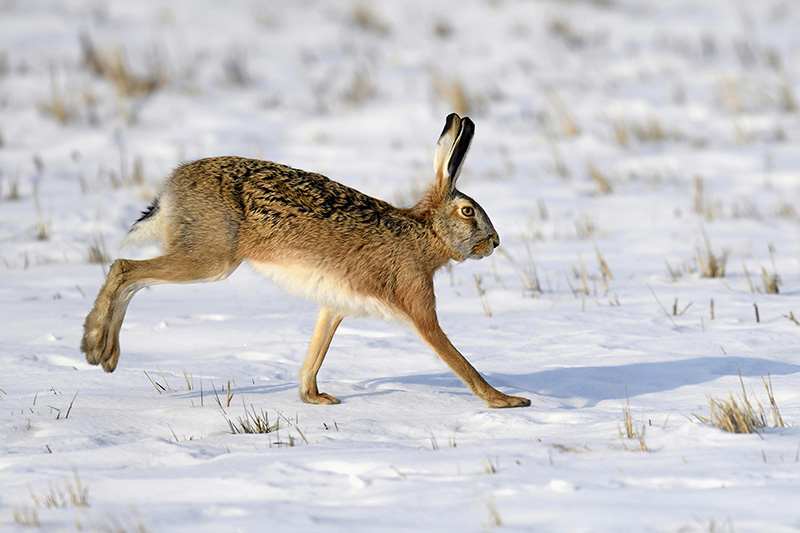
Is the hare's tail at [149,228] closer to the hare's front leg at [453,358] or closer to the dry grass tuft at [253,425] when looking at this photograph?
the dry grass tuft at [253,425]

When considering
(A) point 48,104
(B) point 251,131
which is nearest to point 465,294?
(B) point 251,131

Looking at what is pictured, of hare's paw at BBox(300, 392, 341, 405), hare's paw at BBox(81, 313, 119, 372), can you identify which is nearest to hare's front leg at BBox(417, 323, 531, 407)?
hare's paw at BBox(300, 392, 341, 405)

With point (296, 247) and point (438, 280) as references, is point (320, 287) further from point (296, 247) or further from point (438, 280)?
point (438, 280)

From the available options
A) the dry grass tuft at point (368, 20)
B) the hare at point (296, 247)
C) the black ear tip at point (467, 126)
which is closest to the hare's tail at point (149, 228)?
the hare at point (296, 247)

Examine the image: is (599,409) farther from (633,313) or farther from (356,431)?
(633,313)

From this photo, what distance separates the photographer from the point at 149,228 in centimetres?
511

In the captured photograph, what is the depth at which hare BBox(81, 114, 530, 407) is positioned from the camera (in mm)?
4828

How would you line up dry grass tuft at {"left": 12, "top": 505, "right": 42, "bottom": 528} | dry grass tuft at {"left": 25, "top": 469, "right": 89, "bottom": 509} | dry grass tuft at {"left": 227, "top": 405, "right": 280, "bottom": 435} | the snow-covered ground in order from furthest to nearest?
1. dry grass tuft at {"left": 227, "top": 405, "right": 280, "bottom": 435}
2. the snow-covered ground
3. dry grass tuft at {"left": 25, "top": 469, "right": 89, "bottom": 509}
4. dry grass tuft at {"left": 12, "top": 505, "right": 42, "bottom": 528}

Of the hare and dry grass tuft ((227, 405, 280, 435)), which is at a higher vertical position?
the hare

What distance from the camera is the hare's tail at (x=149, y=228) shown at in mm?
5047

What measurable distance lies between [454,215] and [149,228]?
153cm

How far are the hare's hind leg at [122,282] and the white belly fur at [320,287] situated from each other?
20 cm

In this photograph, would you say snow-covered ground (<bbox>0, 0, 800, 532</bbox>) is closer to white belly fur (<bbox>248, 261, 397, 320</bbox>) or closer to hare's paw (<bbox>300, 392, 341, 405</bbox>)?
hare's paw (<bbox>300, 392, 341, 405</bbox>)

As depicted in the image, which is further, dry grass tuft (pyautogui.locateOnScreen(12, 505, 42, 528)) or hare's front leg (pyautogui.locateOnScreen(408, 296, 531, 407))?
hare's front leg (pyautogui.locateOnScreen(408, 296, 531, 407))
